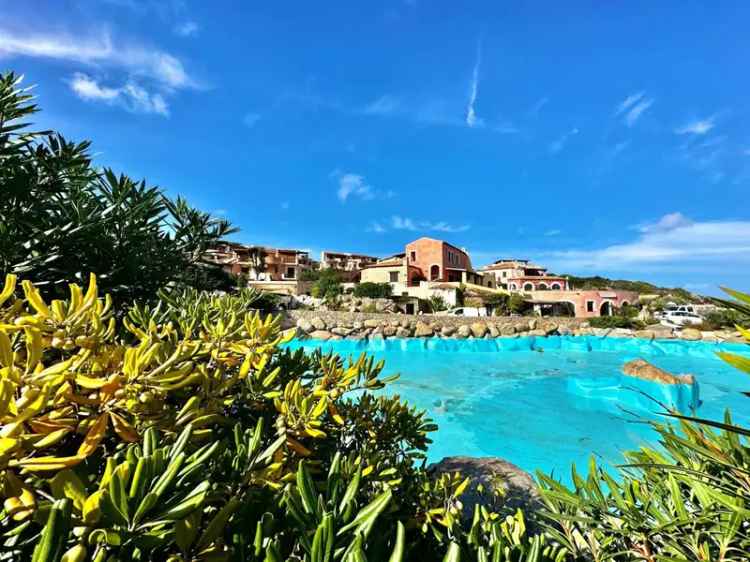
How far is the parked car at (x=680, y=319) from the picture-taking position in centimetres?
2356

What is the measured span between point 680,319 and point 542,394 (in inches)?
868

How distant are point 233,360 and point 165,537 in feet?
2.80

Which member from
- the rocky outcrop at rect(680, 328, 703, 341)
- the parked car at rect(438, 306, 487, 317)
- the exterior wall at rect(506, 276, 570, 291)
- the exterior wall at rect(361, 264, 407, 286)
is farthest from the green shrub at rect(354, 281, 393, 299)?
the rocky outcrop at rect(680, 328, 703, 341)

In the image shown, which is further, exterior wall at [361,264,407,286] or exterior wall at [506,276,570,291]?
exterior wall at [506,276,570,291]

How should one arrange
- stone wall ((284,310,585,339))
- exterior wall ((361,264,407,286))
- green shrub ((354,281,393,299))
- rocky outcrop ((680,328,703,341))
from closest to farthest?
rocky outcrop ((680,328,703,341)) → stone wall ((284,310,585,339)) → green shrub ((354,281,393,299)) → exterior wall ((361,264,407,286))

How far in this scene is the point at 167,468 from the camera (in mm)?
750

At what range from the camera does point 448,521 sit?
142cm

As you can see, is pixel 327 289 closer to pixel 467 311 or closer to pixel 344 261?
pixel 467 311

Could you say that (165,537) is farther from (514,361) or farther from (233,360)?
(514,361)

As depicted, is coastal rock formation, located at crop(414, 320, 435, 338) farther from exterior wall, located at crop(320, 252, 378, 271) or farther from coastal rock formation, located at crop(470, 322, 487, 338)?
exterior wall, located at crop(320, 252, 378, 271)

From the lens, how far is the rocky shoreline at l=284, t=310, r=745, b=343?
20141mm

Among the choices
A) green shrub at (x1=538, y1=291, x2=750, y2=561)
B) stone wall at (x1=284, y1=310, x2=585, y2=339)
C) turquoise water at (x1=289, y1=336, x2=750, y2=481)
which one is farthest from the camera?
stone wall at (x1=284, y1=310, x2=585, y2=339)

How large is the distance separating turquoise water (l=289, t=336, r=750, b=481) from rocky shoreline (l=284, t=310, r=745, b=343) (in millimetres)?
1585

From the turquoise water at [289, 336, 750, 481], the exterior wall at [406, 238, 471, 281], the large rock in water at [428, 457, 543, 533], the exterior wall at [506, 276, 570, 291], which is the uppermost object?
the exterior wall at [406, 238, 471, 281]
